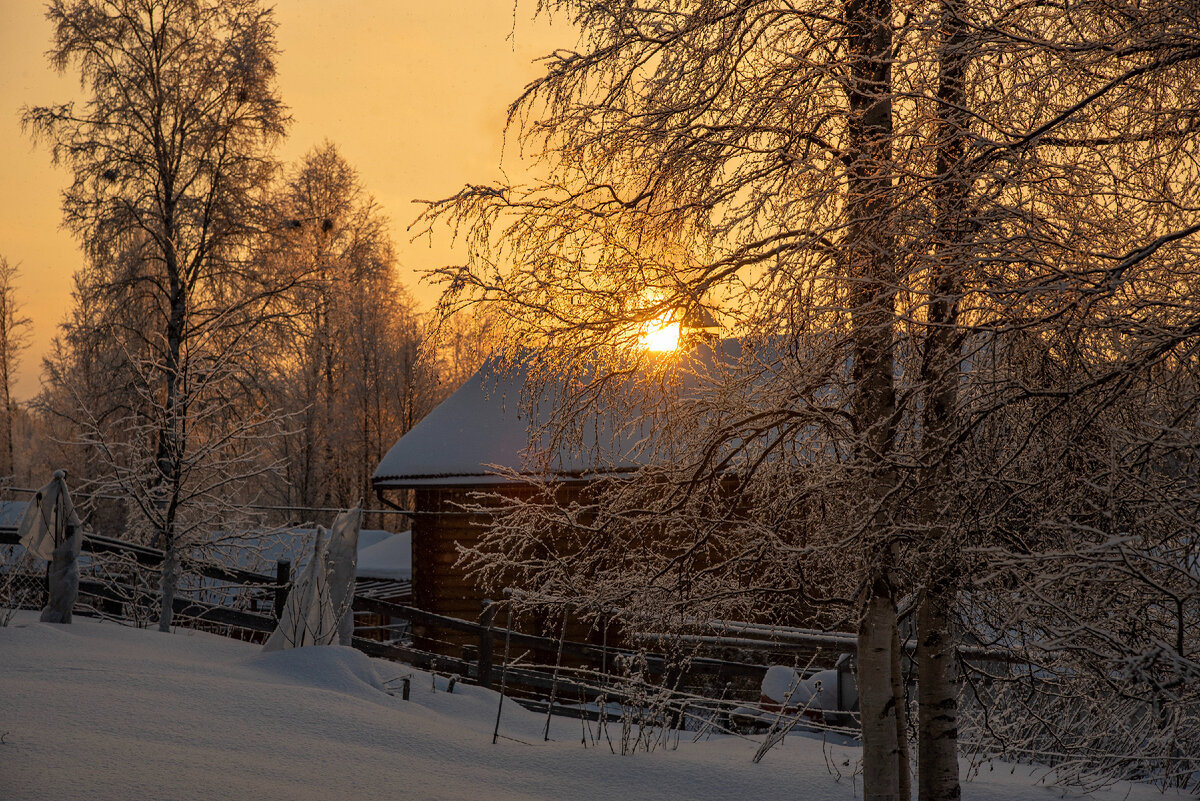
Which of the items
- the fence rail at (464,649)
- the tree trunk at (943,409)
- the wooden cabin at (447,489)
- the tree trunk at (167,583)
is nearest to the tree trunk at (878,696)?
the tree trunk at (943,409)

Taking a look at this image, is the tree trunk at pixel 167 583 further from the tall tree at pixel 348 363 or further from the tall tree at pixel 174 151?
the tall tree at pixel 348 363

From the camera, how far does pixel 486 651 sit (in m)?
10.5

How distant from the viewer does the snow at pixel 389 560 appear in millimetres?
23234

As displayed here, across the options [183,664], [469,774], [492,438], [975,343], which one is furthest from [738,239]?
[492,438]

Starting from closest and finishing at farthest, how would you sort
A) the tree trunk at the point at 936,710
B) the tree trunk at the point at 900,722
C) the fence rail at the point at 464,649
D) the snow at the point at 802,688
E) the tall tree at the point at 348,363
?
the tree trunk at the point at 936,710, the tree trunk at the point at 900,722, the snow at the point at 802,688, the fence rail at the point at 464,649, the tall tree at the point at 348,363

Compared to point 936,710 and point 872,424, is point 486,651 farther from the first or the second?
point 872,424

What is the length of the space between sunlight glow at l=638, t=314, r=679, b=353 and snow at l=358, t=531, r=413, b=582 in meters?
19.3

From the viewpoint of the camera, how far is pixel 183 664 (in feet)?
26.2

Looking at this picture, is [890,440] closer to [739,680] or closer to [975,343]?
[975,343]

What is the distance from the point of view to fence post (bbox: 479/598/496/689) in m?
10.3

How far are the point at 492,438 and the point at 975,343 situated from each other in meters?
11.0

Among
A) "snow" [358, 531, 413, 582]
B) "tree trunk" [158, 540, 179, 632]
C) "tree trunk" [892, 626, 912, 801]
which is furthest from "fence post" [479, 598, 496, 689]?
"snow" [358, 531, 413, 582]

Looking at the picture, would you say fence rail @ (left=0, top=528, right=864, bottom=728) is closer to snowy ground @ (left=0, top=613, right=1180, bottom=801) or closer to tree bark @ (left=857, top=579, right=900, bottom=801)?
snowy ground @ (left=0, top=613, right=1180, bottom=801)

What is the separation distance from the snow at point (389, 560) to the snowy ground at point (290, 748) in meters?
14.6
